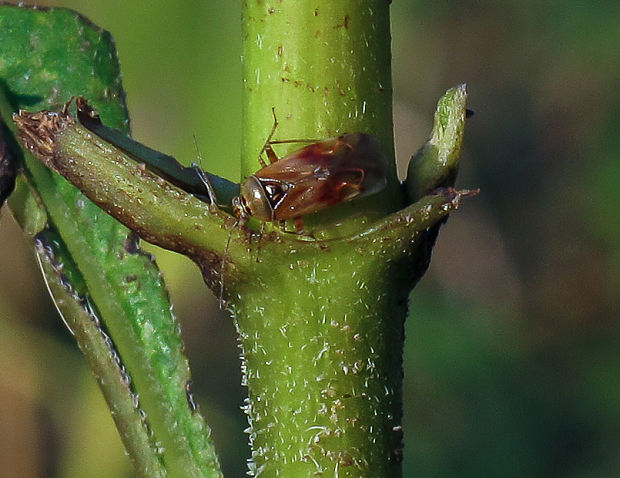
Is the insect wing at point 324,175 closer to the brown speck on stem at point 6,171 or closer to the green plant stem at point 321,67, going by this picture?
the green plant stem at point 321,67

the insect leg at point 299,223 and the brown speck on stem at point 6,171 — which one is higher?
the brown speck on stem at point 6,171

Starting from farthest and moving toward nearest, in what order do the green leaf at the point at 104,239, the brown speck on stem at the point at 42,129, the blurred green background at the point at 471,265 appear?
the blurred green background at the point at 471,265
the green leaf at the point at 104,239
the brown speck on stem at the point at 42,129

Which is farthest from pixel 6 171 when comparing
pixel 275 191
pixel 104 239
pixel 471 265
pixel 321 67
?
pixel 471 265

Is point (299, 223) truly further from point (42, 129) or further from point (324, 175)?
point (42, 129)

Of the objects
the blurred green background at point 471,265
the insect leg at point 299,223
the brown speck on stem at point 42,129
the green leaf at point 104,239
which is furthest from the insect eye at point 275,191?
the blurred green background at point 471,265

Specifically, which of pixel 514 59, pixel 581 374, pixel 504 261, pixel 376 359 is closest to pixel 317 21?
pixel 376 359

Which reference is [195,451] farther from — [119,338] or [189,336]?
[189,336]
